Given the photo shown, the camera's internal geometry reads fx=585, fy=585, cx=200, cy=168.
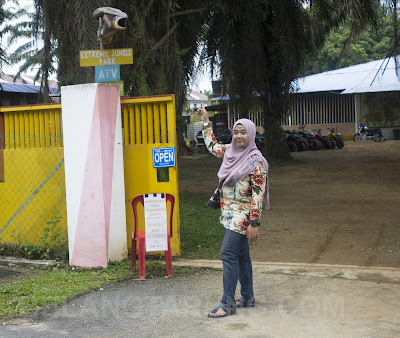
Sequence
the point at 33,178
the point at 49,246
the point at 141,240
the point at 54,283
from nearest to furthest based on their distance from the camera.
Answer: the point at 54,283, the point at 141,240, the point at 49,246, the point at 33,178

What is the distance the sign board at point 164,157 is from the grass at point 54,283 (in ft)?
3.72

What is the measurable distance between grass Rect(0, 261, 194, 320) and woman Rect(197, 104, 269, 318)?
1.51 m

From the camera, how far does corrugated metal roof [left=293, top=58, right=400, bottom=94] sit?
37.2 meters

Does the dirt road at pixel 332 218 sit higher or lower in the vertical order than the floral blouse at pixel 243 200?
lower

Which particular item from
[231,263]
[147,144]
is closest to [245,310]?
[231,263]

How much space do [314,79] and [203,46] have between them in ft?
91.4

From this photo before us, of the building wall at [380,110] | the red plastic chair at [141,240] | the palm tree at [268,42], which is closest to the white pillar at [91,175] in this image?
the red plastic chair at [141,240]

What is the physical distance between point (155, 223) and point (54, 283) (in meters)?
1.19

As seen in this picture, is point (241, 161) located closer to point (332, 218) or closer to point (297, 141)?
point (332, 218)

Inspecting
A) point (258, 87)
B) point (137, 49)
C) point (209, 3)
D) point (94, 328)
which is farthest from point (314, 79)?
point (94, 328)

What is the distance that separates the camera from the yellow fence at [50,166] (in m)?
6.88

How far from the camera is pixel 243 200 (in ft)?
16.2

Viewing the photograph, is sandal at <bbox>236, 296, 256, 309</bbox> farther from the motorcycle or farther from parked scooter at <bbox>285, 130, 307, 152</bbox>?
the motorcycle

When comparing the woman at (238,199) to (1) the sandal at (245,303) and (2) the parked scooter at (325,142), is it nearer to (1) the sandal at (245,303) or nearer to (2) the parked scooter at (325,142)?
(1) the sandal at (245,303)
